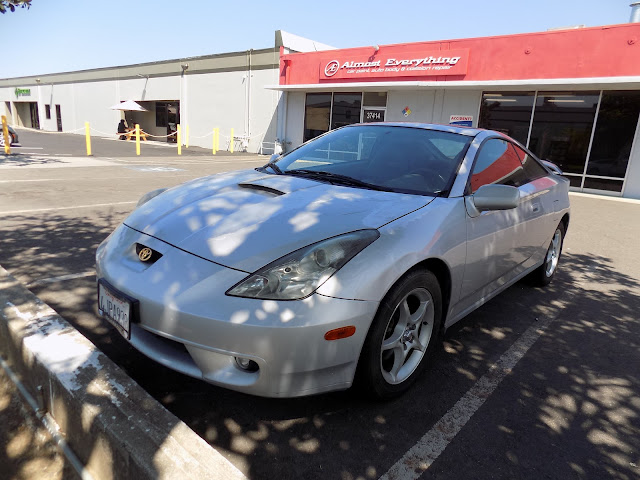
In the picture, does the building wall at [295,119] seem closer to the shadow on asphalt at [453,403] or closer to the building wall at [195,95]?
the building wall at [195,95]

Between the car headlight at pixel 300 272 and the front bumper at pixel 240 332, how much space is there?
0.13 feet

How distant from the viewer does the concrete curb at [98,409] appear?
1604 millimetres

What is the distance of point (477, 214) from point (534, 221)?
1.16 m

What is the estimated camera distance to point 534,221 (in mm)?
3656

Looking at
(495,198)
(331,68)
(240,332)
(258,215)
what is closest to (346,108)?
(331,68)

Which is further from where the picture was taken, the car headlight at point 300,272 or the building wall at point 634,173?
the building wall at point 634,173

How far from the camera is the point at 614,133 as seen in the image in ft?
40.9

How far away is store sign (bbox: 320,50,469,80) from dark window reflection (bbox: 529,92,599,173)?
295cm

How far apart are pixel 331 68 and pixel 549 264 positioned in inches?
615

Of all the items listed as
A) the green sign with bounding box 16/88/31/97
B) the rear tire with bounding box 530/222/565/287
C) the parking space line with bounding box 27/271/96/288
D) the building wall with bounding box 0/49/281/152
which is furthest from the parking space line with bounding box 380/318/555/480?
the green sign with bounding box 16/88/31/97

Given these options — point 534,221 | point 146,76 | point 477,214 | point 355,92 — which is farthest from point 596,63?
point 146,76

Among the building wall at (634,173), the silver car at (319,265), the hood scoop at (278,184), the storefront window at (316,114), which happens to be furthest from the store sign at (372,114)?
the hood scoop at (278,184)

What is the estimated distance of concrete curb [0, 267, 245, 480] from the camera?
160cm

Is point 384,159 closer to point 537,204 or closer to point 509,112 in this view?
point 537,204
